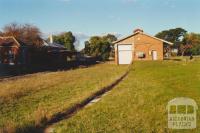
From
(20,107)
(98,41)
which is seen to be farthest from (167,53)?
(20,107)

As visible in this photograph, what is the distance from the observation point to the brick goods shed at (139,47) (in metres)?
58.4

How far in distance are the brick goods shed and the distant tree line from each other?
40.8 meters

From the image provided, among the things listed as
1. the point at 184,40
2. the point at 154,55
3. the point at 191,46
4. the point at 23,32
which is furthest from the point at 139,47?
the point at 184,40

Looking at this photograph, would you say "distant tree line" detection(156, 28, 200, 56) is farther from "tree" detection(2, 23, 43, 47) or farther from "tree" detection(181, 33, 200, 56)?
"tree" detection(2, 23, 43, 47)

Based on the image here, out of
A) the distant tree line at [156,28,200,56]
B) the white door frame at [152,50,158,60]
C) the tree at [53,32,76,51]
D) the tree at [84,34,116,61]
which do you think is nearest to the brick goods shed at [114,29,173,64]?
the white door frame at [152,50,158,60]

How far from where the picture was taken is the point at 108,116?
11.1m

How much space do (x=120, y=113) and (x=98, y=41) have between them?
7787 cm

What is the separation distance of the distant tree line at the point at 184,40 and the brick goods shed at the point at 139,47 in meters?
40.8

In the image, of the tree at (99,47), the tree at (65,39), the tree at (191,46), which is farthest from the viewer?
the tree at (65,39)

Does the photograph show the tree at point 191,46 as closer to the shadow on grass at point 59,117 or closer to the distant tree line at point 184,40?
the distant tree line at point 184,40

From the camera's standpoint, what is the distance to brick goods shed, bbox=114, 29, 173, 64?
58.4 meters

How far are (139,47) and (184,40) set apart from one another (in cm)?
6152

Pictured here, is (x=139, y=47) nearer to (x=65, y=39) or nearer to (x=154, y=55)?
(x=154, y=55)

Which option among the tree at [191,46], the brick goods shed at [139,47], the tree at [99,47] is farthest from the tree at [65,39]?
the brick goods shed at [139,47]
